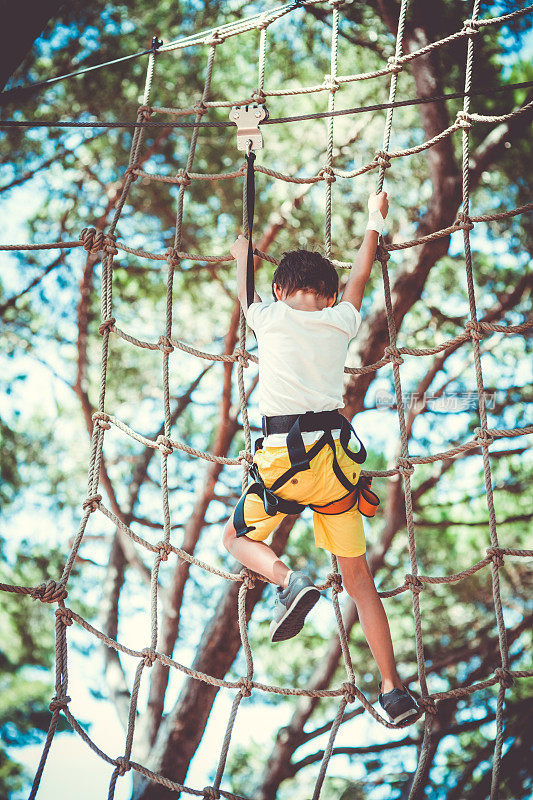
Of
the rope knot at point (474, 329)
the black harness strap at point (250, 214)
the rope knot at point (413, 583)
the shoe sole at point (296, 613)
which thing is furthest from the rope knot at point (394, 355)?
the shoe sole at point (296, 613)

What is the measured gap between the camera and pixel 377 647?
1644mm

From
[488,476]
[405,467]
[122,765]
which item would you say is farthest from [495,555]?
[122,765]

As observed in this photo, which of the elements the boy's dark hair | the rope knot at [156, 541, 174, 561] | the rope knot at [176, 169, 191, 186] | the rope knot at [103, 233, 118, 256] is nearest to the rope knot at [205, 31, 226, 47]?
the rope knot at [176, 169, 191, 186]

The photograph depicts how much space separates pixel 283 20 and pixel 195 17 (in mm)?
421

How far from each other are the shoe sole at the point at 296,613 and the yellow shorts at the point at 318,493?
21 cm

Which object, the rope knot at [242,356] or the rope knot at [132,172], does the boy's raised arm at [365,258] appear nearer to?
the rope knot at [242,356]

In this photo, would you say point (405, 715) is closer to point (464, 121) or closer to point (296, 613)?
point (296, 613)

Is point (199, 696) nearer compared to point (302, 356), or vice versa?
point (302, 356)

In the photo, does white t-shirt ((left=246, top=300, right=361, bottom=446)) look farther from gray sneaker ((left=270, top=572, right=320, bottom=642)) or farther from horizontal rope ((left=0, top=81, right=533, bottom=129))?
horizontal rope ((left=0, top=81, right=533, bottom=129))

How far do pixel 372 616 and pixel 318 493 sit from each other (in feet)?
0.91

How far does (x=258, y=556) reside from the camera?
5.48ft

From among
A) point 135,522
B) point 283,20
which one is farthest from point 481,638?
point 283,20

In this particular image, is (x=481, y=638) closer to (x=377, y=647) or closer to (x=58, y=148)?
(x=377, y=647)

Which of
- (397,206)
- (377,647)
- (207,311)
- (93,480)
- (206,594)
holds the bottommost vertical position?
(377,647)
